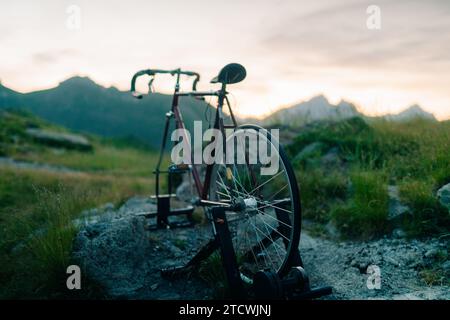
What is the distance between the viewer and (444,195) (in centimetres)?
419

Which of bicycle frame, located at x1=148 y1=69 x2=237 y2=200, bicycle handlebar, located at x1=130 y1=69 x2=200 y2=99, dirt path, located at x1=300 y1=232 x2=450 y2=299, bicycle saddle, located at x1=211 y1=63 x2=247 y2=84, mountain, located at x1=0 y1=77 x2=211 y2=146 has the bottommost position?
dirt path, located at x1=300 y1=232 x2=450 y2=299

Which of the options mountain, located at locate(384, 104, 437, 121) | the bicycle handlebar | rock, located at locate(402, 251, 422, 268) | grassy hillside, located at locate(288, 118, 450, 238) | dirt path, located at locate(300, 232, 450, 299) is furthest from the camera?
mountain, located at locate(384, 104, 437, 121)

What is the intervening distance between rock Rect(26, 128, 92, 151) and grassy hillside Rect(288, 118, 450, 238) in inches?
433

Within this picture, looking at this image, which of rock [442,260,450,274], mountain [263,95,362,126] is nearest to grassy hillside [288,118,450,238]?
rock [442,260,450,274]

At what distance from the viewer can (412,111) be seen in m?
7.80

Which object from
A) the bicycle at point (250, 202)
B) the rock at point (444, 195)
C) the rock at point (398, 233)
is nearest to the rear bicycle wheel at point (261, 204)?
the bicycle at point (250, 202)

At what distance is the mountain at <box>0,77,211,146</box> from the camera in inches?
802

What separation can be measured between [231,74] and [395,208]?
7.59 feet

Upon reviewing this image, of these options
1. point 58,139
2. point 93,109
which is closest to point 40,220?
point 58,139

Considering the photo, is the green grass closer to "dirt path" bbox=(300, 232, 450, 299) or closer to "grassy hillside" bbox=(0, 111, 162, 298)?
"dirt path" bbox=(300, 232, 450, 299)

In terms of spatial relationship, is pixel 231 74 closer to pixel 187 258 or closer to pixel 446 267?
pixel 187 258

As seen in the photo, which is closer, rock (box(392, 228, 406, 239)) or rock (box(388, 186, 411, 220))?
rock (box(392, 228, 406, 239))
